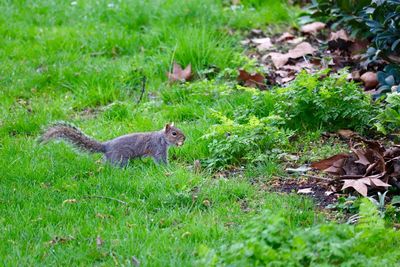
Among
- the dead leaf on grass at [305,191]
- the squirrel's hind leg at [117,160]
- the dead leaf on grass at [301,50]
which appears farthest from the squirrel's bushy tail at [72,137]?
the dead leaf on grass at [301,50]

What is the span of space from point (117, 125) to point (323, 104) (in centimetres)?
169

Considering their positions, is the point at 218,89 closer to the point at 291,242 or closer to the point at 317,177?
the point at 317,177

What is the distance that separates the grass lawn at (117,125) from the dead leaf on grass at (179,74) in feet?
0.31

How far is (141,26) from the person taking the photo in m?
8.27

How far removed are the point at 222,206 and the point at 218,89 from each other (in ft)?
6.72

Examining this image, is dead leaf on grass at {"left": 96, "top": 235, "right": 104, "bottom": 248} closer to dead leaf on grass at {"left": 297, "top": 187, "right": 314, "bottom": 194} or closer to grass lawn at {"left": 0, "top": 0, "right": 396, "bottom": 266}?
grass lawn at {"left": 0, "top": 0, "right": 396, "bottom": 266}

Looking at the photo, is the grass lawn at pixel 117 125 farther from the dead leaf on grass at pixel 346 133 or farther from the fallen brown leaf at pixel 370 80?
the fallen brown leaf at pixel 370 80

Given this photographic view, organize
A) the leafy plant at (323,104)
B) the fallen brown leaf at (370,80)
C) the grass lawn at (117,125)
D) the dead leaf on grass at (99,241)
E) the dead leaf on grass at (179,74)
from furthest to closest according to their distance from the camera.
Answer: the dead leaf on grass at (179,74) → the fallen brown leaf at (370,80) → the leafy plant at (323,104) → the grass lawn at (117,125) → the dead leaf on grass at (99,241)

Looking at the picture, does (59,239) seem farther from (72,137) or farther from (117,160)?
(72,137)

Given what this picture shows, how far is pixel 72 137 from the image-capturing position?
5.49m

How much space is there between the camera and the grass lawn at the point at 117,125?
13.9 feet

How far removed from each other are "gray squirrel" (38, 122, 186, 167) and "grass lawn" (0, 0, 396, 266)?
86 millimetres

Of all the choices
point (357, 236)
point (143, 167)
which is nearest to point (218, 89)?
point (143, 167)

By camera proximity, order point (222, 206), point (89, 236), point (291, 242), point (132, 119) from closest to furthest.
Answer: point (291, 242) → point (89, 236) → point (222, 206) → point (132, 119)
